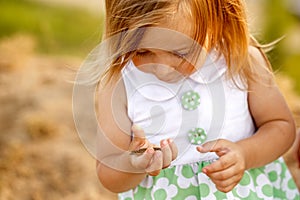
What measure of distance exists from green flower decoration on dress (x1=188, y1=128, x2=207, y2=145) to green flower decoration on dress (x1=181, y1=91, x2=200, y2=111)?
42 mm

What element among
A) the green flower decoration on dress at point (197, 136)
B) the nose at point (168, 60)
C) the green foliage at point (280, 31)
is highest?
the nose at point (168, 60)

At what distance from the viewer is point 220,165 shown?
1.25 meters

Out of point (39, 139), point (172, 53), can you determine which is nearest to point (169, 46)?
point (172, 53)

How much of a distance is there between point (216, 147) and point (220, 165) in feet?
0.11

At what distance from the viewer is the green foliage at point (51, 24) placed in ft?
11.1

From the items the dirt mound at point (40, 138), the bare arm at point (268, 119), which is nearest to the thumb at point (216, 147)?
the bare arm at point (268, 119)

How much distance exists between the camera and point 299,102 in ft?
7.38

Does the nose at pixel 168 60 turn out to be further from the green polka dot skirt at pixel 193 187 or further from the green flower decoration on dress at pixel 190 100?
the green polka dot skirt at pixel 193 187

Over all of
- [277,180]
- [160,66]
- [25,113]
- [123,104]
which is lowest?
[25,113]

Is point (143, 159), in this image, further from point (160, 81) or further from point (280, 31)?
point (280, 31)

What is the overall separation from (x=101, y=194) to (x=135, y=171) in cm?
68

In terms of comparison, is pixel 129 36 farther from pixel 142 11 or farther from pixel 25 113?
pixel 25 113

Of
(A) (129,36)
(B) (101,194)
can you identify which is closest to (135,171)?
(A) (129,36)

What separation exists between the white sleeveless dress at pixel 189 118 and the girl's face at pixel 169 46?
10 centimetres
